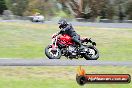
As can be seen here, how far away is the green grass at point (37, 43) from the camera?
77.2 feet

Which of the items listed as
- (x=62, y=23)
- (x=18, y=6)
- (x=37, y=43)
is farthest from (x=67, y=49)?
(x=18, y=6)

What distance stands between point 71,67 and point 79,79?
6.23 meters

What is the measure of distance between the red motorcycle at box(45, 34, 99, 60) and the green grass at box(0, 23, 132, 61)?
2358 millimetres

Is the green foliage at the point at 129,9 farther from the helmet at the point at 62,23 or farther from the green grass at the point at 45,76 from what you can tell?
the green grass at the point at 45,76

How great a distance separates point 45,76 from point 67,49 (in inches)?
176

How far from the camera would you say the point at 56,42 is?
63.6 ft

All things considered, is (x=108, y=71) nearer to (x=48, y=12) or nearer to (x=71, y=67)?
(x=71, y=67)

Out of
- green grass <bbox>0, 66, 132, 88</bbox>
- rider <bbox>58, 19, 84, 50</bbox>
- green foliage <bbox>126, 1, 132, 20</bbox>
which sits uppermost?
rider <bbox>58, 19, 84, 50</bbox>

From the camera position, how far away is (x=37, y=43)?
99.2 feet

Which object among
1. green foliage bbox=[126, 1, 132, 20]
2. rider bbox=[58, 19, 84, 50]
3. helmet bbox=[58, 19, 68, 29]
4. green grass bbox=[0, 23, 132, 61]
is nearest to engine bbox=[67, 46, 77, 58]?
rider bbox=[58, 19, 84, 50]

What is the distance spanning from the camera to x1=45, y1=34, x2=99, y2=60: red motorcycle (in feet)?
63.4

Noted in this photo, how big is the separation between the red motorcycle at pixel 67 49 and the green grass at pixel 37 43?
7.74 feet

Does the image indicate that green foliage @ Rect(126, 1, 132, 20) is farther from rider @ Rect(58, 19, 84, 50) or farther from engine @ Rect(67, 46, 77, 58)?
rider @ Rect(58, 19, 84, 50)

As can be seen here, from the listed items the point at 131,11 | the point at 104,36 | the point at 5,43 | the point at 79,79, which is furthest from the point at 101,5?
the point at 79,79
